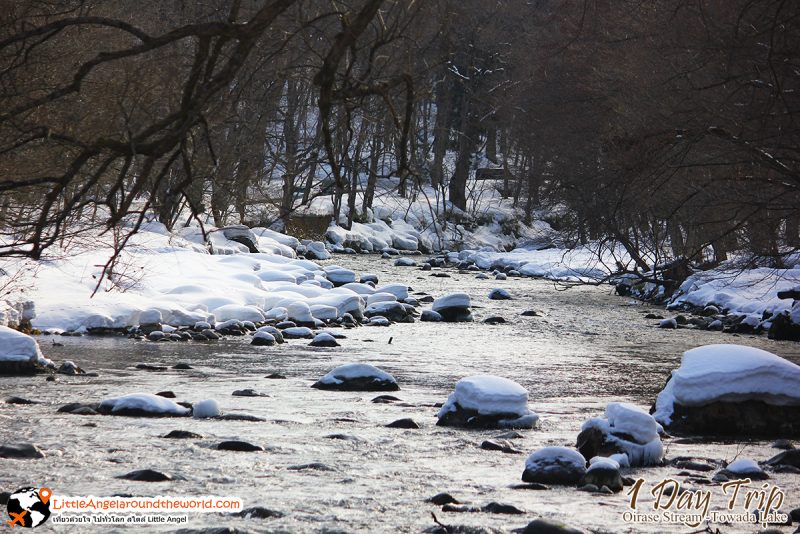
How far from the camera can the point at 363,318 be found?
1745 cm

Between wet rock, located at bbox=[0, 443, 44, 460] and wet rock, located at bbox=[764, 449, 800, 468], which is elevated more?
wet rock, located at bbox=[0, 443, 44, 460]

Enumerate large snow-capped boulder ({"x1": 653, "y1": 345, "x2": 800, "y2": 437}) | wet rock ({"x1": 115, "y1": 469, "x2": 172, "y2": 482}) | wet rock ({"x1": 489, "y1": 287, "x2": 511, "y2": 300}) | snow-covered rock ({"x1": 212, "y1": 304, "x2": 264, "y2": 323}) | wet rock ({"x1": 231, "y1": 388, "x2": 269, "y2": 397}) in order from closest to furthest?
wet rock ({"x1": 115, "y1": 469, "x2": 172, "y2": 482})
large snow-capped boulder ({"x1": 653, "y1": 345, "x2": 800, "y2": 437})
wet rock ({"x1": 231, "y1": 388, "x2": 269, "y2": 397})
snow-covered rock ({"x1": 212, "y1": 304, "x2": 264, "y2": 323})
wet rock ({"x1": 489, "y1": 287, "x2": 511, "y2": 300})

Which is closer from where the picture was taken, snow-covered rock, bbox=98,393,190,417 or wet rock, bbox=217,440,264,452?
wet rock, bbox=217,440,264,452

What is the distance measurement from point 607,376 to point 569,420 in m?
3.36

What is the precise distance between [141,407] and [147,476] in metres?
2.40

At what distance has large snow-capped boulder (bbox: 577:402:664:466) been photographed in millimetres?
6598

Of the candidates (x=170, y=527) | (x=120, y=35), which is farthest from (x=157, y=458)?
(x=120, y=35)

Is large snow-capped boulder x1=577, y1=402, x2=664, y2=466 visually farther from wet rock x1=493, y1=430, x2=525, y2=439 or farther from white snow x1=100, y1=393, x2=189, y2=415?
white snow x1=100, y1=393, x2=189, y2=415

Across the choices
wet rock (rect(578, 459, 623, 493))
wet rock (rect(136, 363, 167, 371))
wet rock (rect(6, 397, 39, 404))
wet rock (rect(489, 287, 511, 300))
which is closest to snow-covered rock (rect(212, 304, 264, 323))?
wet rock (rect(136, 363, 167, 371))

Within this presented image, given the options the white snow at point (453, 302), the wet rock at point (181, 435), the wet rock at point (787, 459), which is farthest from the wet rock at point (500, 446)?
the white snow at point (453, 302)

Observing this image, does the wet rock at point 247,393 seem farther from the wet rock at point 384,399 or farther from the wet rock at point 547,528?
the wet rock at point 547,528

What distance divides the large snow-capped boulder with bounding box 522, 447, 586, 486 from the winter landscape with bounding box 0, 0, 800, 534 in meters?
0.02

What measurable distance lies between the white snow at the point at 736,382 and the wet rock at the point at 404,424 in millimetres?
2096

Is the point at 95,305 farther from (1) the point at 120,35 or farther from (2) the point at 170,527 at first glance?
(2) the point at 170,527
